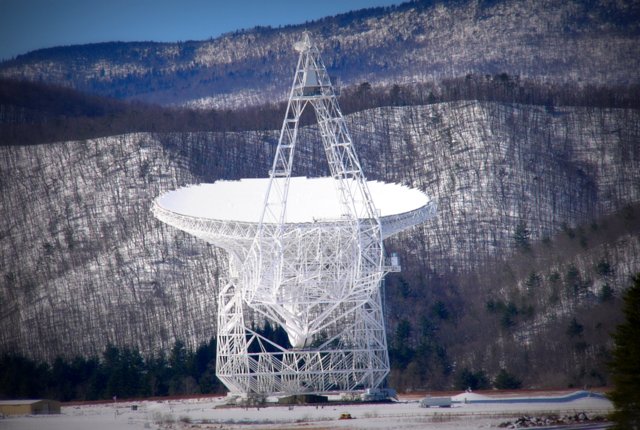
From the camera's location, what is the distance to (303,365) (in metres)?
52.6

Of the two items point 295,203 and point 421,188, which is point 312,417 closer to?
point 295,203

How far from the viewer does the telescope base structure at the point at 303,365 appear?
52156mm

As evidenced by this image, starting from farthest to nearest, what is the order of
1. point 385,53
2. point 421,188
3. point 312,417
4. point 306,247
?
point 385,53 → point 421,188 → point 306,247 → point 312,417

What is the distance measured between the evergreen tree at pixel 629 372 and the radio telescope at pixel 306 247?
15.4 m

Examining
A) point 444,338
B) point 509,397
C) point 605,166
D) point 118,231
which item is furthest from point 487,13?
point 509,397

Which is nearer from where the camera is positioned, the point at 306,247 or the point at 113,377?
the point at 306,247

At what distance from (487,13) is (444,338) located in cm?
7470

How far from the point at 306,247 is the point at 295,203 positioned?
442 cm


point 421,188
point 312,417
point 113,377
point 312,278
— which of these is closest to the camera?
point 312,417

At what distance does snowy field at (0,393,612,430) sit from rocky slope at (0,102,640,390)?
62.1 feet

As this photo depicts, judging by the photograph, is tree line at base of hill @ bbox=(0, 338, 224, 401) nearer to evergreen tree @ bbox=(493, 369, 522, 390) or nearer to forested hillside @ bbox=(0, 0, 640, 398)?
forested hillside @ bbox=(0, 0, 640, 398)

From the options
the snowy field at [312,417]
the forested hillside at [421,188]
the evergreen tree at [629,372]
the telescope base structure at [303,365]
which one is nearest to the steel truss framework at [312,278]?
the telescope base structure at [303,365]

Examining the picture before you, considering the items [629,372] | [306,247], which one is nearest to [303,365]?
[306,247]

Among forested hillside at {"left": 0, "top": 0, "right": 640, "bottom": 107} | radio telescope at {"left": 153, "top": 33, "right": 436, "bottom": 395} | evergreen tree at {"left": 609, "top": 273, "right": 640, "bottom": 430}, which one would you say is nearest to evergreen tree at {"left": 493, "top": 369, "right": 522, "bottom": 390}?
radio telescope at {"left": 153, "top": 33, "right": 436, "bottom": 395}
